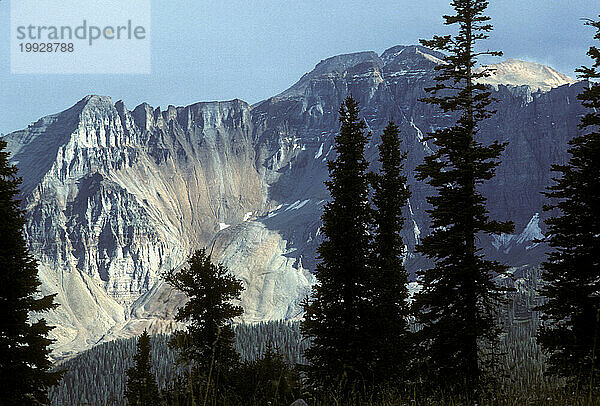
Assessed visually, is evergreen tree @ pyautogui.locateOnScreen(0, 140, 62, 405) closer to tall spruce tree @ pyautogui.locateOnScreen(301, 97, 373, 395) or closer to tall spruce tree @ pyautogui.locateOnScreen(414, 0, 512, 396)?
tall spruce tree @ pyautogui.locateOnScreen(301, 97, 373, 395)

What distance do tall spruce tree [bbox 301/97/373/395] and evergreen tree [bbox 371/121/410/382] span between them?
512 millimetres

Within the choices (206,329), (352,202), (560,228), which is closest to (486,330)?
(560,228)

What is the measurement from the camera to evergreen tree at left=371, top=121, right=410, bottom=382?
69.6ft

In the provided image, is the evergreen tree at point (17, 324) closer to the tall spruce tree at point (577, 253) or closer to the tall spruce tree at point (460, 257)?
the tall spruce tree at point (460, 257)

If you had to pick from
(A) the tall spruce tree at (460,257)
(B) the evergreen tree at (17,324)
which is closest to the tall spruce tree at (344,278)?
(A) the tall spruce tree at (460,257)

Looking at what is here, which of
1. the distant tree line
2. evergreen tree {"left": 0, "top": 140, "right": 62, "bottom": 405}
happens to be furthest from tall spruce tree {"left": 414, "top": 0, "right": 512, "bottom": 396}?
evergreen tree {"left": 0, "top": 140, "right": 62, "bottom": 405}

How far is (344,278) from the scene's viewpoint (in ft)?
70.2

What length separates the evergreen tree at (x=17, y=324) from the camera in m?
15.8

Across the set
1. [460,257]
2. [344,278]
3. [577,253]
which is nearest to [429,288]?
[460,257]

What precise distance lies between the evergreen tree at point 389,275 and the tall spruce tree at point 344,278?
0.51 m

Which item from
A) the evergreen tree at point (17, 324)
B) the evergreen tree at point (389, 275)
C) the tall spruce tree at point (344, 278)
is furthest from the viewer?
the evergreen tree at point (389, 275)

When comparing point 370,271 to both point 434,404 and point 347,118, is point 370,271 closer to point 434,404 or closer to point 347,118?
point 347,118

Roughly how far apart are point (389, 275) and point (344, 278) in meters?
3.34

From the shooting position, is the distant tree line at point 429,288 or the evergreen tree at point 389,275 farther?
the evergreen tree at point 389,275
